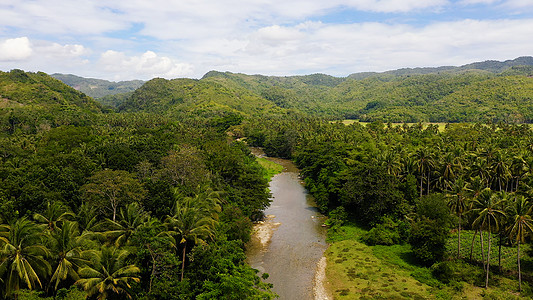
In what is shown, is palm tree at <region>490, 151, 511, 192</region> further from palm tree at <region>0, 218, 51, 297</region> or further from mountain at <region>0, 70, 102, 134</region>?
mountain at <region>0, 70, 102, 134</region>

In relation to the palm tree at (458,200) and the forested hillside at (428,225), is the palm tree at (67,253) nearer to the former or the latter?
the forested hillside at (428,225)

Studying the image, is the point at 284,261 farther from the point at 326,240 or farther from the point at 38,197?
the point at 38,197

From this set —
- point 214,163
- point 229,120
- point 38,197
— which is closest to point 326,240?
point 214,163

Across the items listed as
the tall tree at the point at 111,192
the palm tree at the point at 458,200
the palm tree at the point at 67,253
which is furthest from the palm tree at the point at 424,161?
the palm tree at the point at 67,253


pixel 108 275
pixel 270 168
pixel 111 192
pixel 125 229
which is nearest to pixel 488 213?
pixel 108 275

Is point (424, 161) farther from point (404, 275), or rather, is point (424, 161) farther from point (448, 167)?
point (404, 275)

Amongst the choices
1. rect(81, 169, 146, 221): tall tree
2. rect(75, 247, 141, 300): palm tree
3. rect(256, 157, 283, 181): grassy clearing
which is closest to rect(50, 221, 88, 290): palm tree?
rect(75, 247, 141, 300): palm tree
